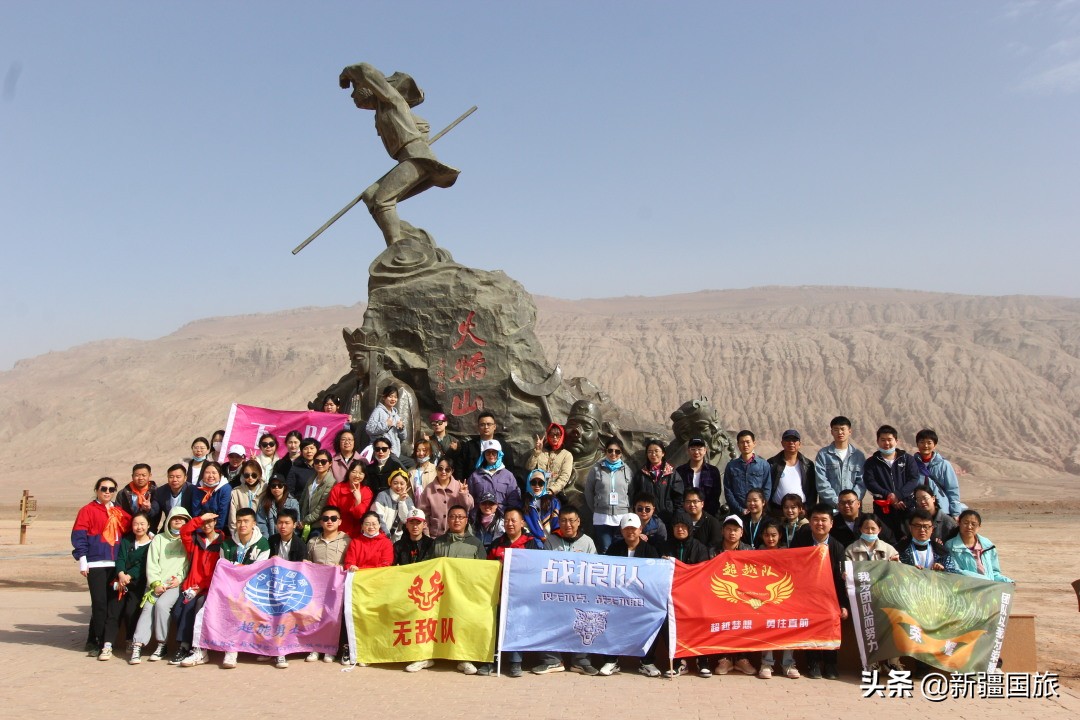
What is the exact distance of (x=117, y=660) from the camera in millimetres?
6039

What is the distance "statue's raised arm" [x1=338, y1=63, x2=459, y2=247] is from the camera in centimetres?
1034

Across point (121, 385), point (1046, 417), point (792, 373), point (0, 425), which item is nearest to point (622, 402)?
point (792, 373)

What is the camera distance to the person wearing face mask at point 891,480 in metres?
6.17

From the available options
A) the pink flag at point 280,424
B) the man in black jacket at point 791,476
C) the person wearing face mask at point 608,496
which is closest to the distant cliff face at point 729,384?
the pink flag at point 280,424

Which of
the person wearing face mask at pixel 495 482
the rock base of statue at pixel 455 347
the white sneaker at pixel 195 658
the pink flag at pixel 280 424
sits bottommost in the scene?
the white sneaker at pixel 195 658

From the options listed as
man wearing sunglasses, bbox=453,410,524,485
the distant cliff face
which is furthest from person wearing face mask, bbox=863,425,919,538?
the distant cliff face

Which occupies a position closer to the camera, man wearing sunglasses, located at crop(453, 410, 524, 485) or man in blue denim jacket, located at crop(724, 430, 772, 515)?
man in blue denim jacket, located at crop(724, 430, 772, 515)

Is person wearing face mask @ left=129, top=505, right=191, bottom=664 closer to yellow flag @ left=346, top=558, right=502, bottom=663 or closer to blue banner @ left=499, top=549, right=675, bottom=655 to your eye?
yellow flag @ left=346, top=558, right=502, bottom=663

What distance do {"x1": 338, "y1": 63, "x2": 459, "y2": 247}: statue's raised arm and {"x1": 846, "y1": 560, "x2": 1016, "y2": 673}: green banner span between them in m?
6.49

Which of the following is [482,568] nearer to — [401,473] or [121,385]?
[401,473]

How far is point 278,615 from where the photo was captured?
5.89 meters

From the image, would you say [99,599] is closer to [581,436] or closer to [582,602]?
[582,602]

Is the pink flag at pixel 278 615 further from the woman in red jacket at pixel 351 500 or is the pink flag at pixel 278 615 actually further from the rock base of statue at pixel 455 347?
the rock base of statue at pixel 455 347

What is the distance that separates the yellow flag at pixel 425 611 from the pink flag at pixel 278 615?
6.2 inches
